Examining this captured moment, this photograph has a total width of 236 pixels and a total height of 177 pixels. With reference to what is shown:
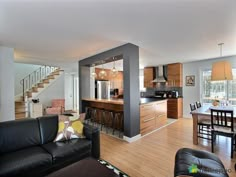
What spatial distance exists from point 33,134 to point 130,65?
2.56 m

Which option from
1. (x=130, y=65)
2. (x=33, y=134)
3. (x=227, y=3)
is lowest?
(x=33, y=134)

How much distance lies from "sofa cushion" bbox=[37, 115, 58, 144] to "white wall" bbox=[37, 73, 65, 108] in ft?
18.8

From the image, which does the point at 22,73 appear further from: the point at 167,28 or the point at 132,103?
the point at 167,28

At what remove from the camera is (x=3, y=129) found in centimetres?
219

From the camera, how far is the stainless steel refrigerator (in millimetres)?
7479

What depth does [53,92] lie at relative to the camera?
26.6 ft

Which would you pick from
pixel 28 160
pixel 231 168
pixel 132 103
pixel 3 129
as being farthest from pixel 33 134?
pixel 231 168

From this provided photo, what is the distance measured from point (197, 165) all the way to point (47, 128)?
2.38 metres

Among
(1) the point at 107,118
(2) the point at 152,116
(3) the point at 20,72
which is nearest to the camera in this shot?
(2) the point at 152,116

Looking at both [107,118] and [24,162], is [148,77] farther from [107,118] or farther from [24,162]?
[24,162]

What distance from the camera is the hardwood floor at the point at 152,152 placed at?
237 cm

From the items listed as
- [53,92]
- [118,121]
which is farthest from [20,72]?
[118,121]

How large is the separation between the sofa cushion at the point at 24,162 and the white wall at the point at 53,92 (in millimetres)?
6156

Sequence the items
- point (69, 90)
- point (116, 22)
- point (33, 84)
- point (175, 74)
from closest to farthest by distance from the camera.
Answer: point (116, 22)
point (175, 74)
point (33, 84)
point (69, 90)
